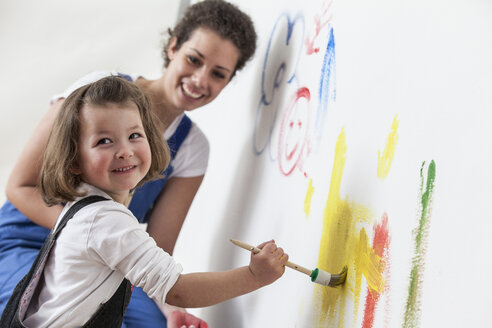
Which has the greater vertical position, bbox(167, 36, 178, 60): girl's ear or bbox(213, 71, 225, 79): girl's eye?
bbox(167, 36, 178, 60): girl's ear

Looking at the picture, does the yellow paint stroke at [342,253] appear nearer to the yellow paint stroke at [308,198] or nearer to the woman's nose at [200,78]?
the yellow paint stroke at [308,198]

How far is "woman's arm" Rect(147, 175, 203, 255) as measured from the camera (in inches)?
43.1

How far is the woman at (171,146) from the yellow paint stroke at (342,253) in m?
0.36

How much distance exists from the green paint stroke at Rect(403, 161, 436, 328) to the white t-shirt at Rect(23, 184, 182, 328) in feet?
0.86

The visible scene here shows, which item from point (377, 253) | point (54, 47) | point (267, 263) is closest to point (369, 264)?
point (377, 253)

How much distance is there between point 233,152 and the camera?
117 centimetres

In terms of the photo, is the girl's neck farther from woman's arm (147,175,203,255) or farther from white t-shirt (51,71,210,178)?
woman's arm (147,175,203,255)

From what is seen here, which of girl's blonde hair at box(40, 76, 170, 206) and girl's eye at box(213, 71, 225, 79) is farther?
girl's eye at box(213, 71, 225, 79)

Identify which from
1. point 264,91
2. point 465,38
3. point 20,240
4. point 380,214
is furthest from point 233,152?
point 465,38

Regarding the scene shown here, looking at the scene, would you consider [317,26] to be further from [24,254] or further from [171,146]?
[24,254]

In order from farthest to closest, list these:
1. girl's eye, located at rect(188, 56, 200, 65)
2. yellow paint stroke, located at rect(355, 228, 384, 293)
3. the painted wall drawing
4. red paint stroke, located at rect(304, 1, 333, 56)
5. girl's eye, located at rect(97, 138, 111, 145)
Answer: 1. girl's eye, located at rect(188, 56, 200, 65)
2. red paint stroke, located at rect(304, 1, 333, 56)
3. girl's eye, located at rect(97, 138, 111, 145)
4. yellow paint stroke, located at rect(355, 228, 384, 293)
5. the painted wall drawing

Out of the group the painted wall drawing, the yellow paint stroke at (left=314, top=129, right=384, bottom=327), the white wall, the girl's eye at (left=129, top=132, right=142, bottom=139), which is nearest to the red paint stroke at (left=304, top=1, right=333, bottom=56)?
the painted wall drawing

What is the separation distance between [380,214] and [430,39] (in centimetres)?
18

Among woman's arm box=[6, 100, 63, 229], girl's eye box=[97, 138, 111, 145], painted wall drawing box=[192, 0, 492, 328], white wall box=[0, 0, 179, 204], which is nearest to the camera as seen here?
painted wall drawing box=[192, 0, 492, 328]
